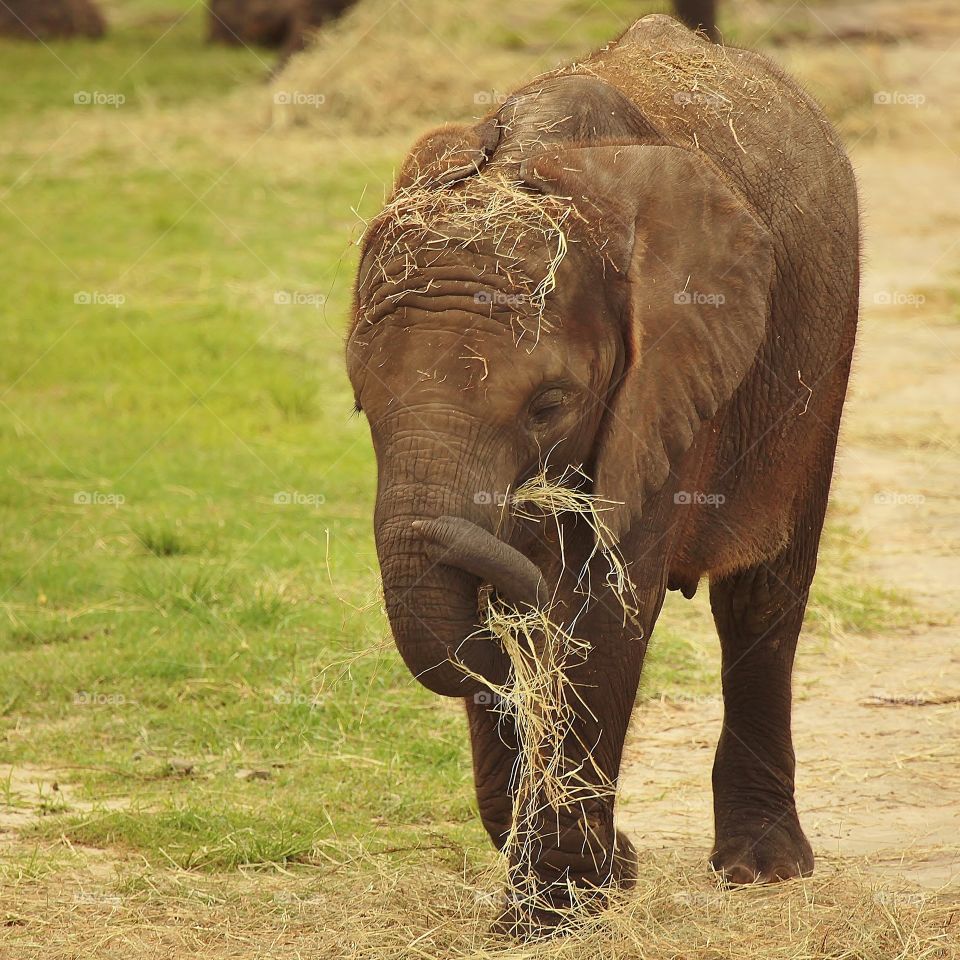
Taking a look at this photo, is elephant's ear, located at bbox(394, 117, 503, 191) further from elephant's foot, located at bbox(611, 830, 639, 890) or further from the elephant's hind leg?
elephant's foot, located at bbox(611, 830, 639, 890)

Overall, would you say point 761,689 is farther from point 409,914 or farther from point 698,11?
point 698,11

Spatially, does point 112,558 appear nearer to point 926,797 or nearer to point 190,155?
point 926,797

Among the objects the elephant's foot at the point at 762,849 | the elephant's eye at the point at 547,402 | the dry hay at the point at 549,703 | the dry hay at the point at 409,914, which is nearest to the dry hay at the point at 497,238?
the elephant's eye at the point at 547,402

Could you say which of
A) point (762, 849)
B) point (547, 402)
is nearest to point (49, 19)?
point (762, 849)

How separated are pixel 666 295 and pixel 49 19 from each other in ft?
72.3

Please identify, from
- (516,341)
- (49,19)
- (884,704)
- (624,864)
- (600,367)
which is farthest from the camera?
(49,19)

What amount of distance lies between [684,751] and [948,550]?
109 inches

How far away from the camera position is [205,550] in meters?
8.66

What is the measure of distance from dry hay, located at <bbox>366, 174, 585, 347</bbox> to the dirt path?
2192 mm

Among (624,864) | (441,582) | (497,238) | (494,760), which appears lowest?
(624,864)

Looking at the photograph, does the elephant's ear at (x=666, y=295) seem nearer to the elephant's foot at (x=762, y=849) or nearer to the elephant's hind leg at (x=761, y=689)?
the elephant's hind leg at (x=761, y=689)

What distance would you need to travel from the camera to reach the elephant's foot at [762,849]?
17.7 feet

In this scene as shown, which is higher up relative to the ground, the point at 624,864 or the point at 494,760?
the point at 494,760

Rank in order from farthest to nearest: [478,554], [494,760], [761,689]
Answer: [761,689] < [494,760] < [478,554]
